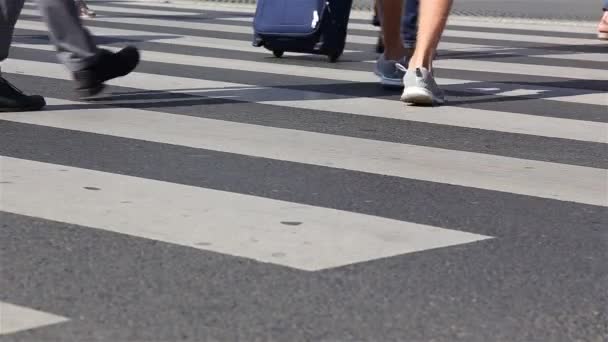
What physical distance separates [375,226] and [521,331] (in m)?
1.01

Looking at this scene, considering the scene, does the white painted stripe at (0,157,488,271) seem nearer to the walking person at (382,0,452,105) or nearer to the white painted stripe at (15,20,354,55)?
the walking person at (382,0,452,105)

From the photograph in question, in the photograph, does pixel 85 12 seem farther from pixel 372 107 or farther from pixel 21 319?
pixel 21 319

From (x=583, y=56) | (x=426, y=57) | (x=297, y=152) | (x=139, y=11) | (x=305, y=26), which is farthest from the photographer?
(x=139, y=11)

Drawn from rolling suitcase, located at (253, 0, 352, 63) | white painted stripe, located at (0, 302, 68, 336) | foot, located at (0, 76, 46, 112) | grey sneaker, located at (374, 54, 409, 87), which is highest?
white painted stripe, located at (0, 302, 68, 336)

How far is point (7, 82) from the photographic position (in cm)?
602

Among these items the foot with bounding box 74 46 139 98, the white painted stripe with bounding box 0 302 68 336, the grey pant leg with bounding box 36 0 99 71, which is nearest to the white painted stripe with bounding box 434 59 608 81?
the foot with bounding box 74 46 139 98

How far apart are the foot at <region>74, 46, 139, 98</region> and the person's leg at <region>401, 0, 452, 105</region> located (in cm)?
122

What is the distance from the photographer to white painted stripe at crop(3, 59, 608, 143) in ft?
19.9

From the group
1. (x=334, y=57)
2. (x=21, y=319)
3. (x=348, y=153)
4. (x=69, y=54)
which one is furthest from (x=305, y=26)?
(x=21, y=319)

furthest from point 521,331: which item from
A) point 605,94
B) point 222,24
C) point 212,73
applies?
point 222,24

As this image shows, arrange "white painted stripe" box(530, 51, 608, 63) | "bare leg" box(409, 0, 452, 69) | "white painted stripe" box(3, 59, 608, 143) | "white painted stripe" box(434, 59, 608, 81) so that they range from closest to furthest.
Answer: "white painted stripe" box(3, 59, 608, 143)
"bare leg" box(409, 0, 452, 69)
"white painted stripe" box(434, 59, 608, 81)
"white painted stripe" box(530, 51, 608, 63)

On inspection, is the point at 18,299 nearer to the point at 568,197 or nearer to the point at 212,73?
the point at 568,197

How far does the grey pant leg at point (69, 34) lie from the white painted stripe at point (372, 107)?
0.84 metres

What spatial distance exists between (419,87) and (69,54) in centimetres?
153
